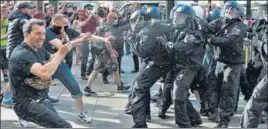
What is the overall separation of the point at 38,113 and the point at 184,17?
91.2 inches

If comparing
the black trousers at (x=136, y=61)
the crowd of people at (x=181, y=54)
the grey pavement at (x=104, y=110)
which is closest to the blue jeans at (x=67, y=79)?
the crowd of people at (x=181, y=54)

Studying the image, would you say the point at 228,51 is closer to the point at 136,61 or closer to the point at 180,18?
the point at 180,18

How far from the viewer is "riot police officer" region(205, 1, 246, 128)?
233 inches

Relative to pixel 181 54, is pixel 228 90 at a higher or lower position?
lower

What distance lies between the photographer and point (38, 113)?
452cm

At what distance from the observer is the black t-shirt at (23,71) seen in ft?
14.3

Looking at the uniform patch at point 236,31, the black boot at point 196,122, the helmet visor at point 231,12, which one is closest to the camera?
the uniform patch at point 236,31

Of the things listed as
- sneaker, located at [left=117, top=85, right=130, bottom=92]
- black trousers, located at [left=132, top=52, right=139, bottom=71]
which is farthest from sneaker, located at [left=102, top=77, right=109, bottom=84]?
black trousers, located at [left=132, top=52, right=139, bottom=71]

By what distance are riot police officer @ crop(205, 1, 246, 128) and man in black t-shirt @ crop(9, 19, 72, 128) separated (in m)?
2.29

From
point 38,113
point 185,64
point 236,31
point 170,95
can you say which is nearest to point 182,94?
point 185,64

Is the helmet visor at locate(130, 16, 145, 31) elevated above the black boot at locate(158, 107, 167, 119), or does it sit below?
above

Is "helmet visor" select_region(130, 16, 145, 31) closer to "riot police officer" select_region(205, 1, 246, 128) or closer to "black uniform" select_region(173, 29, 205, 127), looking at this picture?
"black uniform" select_region(173, 29, 205, 127)

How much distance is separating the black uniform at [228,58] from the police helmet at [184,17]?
0.33 metres

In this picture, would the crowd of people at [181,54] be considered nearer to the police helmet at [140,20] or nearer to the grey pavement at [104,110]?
the police helmet at [140,20]
